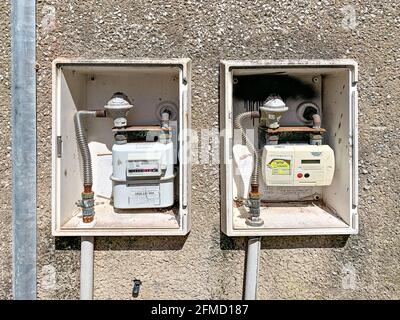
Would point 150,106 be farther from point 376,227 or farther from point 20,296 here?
point 376,227

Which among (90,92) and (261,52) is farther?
(90,92)

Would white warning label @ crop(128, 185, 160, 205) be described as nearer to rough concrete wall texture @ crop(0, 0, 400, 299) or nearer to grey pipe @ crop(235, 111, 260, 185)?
rough concrete wall texture @ crop(0, 0, 400, 299)

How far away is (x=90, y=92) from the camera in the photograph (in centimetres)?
134

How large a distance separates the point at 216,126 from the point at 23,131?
677mm

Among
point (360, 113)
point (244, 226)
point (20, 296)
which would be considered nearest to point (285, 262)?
point (244, 226)

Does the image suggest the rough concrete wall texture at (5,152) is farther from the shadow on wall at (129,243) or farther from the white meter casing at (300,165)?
the white meter casing at (300,165)

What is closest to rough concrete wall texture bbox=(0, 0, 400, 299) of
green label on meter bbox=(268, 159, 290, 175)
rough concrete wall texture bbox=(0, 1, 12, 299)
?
rough concrete wall texture bbox=(0, 1, 12, 299)

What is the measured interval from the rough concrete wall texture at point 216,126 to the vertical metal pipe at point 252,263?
4 centimetres

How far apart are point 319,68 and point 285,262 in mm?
714

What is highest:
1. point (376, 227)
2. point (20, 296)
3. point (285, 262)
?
point (376, 227)

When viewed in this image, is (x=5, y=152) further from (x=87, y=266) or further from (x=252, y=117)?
(x=252, y=117)

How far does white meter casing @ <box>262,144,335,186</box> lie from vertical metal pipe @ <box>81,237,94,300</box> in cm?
69

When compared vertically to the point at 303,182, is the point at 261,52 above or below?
above

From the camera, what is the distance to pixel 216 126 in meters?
1.22
